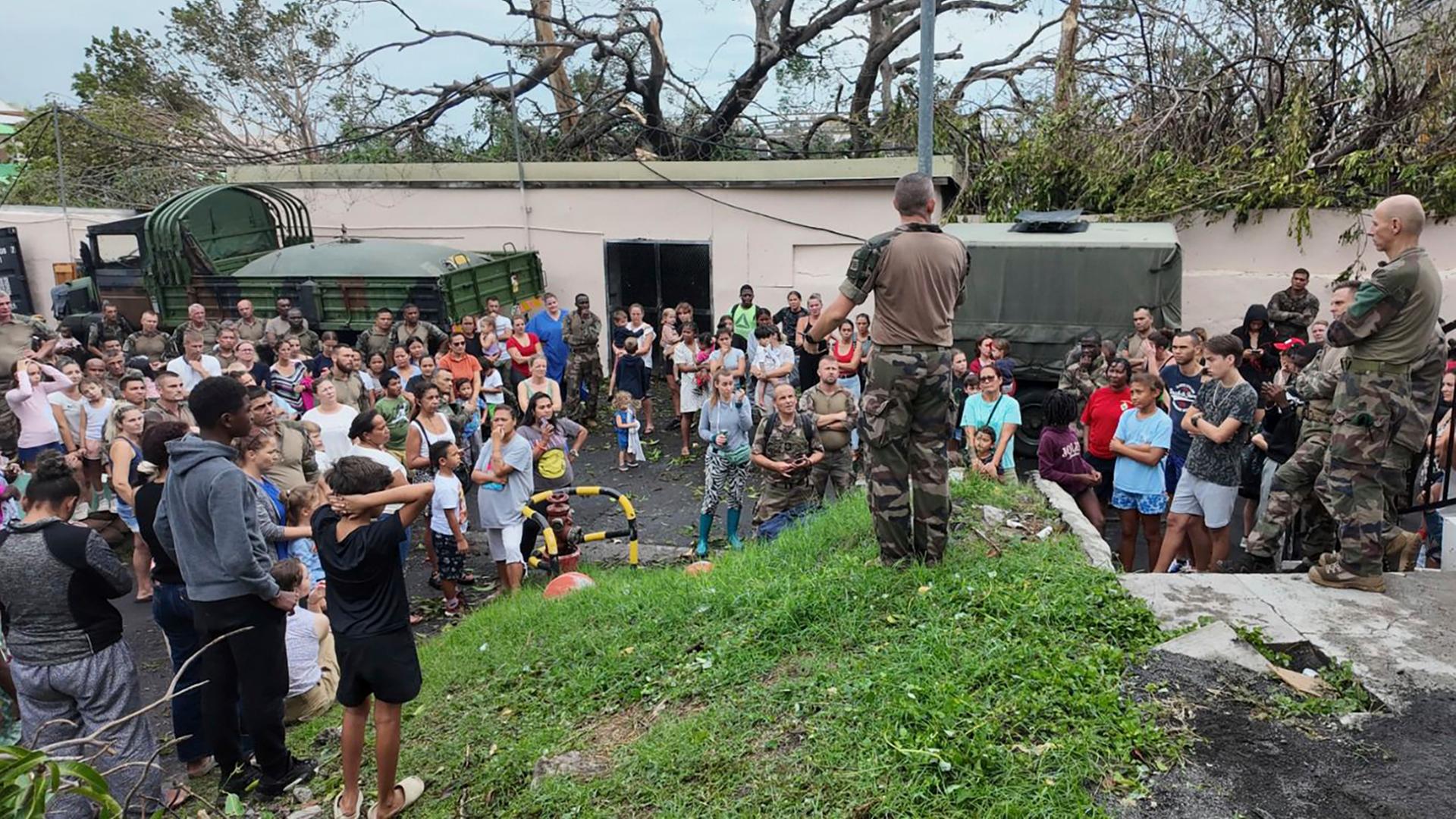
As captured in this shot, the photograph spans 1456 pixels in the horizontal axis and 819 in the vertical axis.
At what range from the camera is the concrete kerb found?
17.4ft

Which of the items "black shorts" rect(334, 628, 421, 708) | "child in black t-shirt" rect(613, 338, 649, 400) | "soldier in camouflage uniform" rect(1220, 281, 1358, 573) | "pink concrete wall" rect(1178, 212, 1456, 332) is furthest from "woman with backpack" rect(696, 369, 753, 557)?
"pink concrete wall" rect(1178, 212, 1456, 332)

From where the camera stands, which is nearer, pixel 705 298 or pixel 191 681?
pixel 191 681

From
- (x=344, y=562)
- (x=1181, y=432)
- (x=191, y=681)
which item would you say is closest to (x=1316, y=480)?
(x=1181, y=432)

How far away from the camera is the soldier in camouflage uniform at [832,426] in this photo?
8117mm

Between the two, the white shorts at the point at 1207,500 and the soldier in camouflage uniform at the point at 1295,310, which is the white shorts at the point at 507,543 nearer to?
the white shorts at the point at 1207,500

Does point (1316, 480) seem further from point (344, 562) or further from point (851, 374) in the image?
point (851, 374)

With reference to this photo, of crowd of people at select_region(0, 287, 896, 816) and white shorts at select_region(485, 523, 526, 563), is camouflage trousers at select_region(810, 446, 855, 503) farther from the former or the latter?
white shorts at select_region(485, 523, 526, 563)

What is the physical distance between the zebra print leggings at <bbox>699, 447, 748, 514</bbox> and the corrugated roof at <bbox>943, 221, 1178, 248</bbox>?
13.4 ft

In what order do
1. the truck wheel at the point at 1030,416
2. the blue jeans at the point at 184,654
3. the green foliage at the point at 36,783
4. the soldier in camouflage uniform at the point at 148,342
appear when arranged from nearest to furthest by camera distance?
the green foliage at the point at 36,783 < the blue jeans at the point at 184,654 < the truck wheel at the point at 1030,416 < the soldier in camouflage uniform at the point at 148,342

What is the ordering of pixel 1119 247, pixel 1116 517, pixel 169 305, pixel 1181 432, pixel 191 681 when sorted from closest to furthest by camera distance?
pixel 191 681
pixel 1181 432
pixel 1116 517
pixel 1119 247
pixel 169 305

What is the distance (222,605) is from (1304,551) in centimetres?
631

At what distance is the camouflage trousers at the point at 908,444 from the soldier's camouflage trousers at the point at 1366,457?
78.5 inches

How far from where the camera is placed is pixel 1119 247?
35.2 ft

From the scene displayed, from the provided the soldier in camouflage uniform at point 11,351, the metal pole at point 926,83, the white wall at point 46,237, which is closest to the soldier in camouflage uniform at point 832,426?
the metal pole at point 926,83
